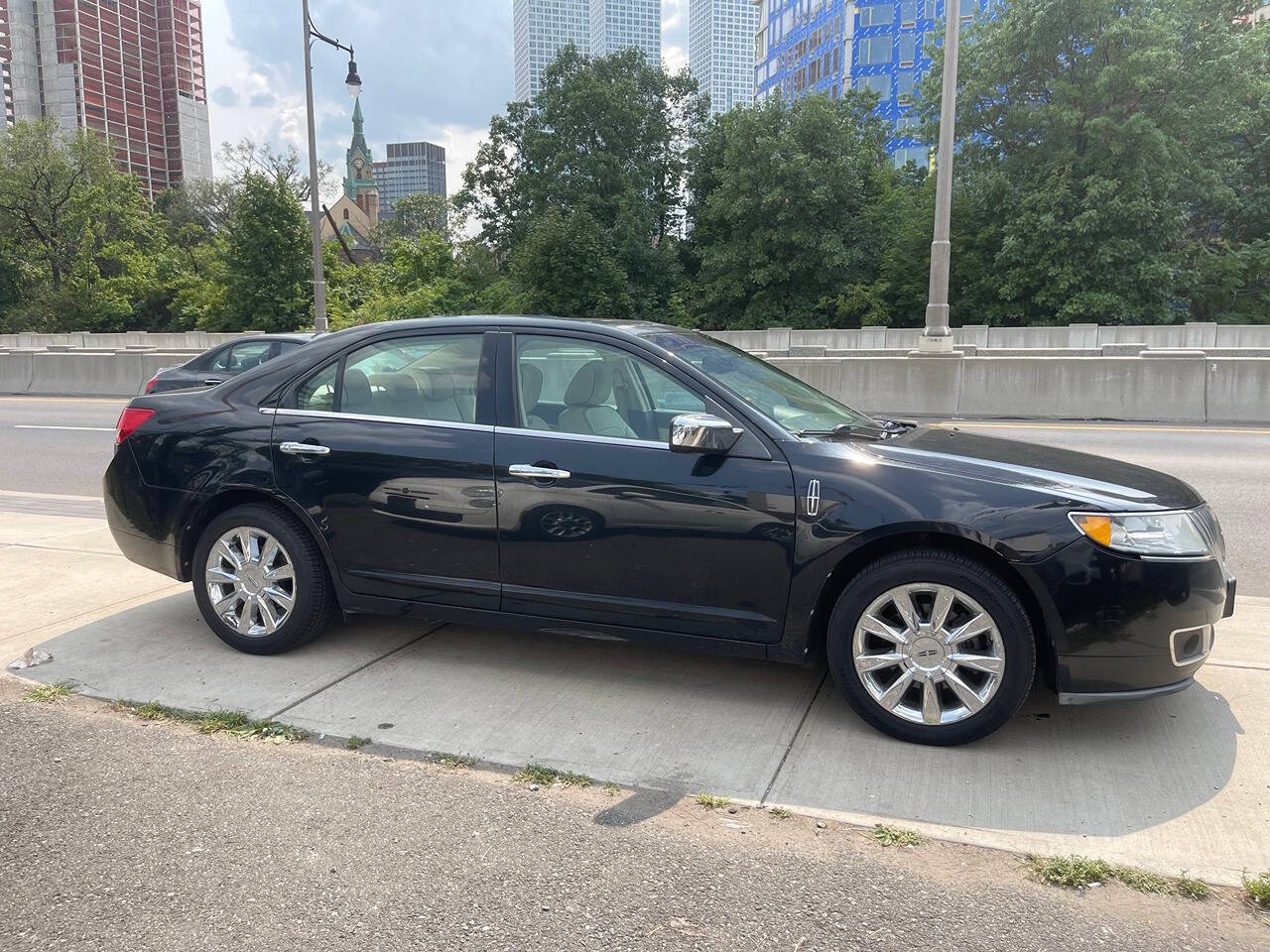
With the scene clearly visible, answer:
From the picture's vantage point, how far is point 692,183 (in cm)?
4197

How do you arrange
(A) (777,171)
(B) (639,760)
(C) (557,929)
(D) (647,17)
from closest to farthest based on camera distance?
(C) (557,929)
(B) (639,760)
(A) (777,171)
(D) (647,17)

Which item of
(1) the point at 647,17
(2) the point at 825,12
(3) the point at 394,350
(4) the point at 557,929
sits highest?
(1) the point at 647,17

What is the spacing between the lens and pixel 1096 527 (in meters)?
3.49

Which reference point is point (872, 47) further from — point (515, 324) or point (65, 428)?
point (515, 324)

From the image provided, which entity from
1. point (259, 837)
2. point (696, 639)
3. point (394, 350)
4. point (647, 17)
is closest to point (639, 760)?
point (696, 639)

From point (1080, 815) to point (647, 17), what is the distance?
197m

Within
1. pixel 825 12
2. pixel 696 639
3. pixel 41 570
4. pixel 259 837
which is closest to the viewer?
pixel 259 837

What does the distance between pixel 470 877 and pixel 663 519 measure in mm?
1563

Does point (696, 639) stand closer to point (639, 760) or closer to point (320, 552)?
point (639, 760)

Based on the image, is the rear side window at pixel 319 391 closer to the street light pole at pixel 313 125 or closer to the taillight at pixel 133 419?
the taillight at pixel 133 419

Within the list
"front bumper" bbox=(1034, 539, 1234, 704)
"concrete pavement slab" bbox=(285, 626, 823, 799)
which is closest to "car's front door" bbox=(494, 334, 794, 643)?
"concrete pavement slab" bbox=(285, 626, 823, 799)

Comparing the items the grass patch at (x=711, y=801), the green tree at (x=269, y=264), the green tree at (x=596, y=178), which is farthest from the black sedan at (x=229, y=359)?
the green tree at (x=269, y=264)

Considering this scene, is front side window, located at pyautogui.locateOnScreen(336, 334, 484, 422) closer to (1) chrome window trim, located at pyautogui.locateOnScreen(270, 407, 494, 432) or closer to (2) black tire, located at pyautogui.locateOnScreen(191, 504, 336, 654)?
(1) chrome window trim, located at pyautogui.locateOnScreen(270, 407, 494, 432)

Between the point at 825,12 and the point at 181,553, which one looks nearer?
the point at 181,553
